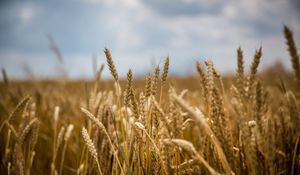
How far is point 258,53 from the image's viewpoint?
2.36 ft

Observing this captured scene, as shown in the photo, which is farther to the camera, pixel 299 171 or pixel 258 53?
pixel 299 171

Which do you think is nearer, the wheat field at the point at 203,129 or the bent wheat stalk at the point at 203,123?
the bent wheat stalk at the point at 203,123

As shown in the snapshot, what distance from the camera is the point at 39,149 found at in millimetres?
Result: 2098

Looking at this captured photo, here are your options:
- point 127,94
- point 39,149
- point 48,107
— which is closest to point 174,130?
point 127,94

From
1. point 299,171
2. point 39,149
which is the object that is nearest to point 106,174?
point 299,171

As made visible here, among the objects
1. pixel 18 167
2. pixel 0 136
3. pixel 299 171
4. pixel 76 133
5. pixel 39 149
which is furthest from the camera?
pixel 39 149

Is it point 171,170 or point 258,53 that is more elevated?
point 258,53

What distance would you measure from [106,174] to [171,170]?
0.37 metres

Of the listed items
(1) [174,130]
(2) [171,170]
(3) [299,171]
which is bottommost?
(3) [299,171]

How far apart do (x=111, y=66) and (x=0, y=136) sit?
1.19m

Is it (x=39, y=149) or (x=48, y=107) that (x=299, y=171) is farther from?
(x=48, y=107)

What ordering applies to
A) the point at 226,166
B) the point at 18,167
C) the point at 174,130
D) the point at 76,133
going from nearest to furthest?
the point at 226,166 → the point at 174,130 → the point at 18,167 → the point at 76,133

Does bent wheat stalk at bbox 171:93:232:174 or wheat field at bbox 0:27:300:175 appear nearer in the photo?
bent wheat stalk at bbox 171:93:232:174

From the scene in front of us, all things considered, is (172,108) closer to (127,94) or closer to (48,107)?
(127,94)
